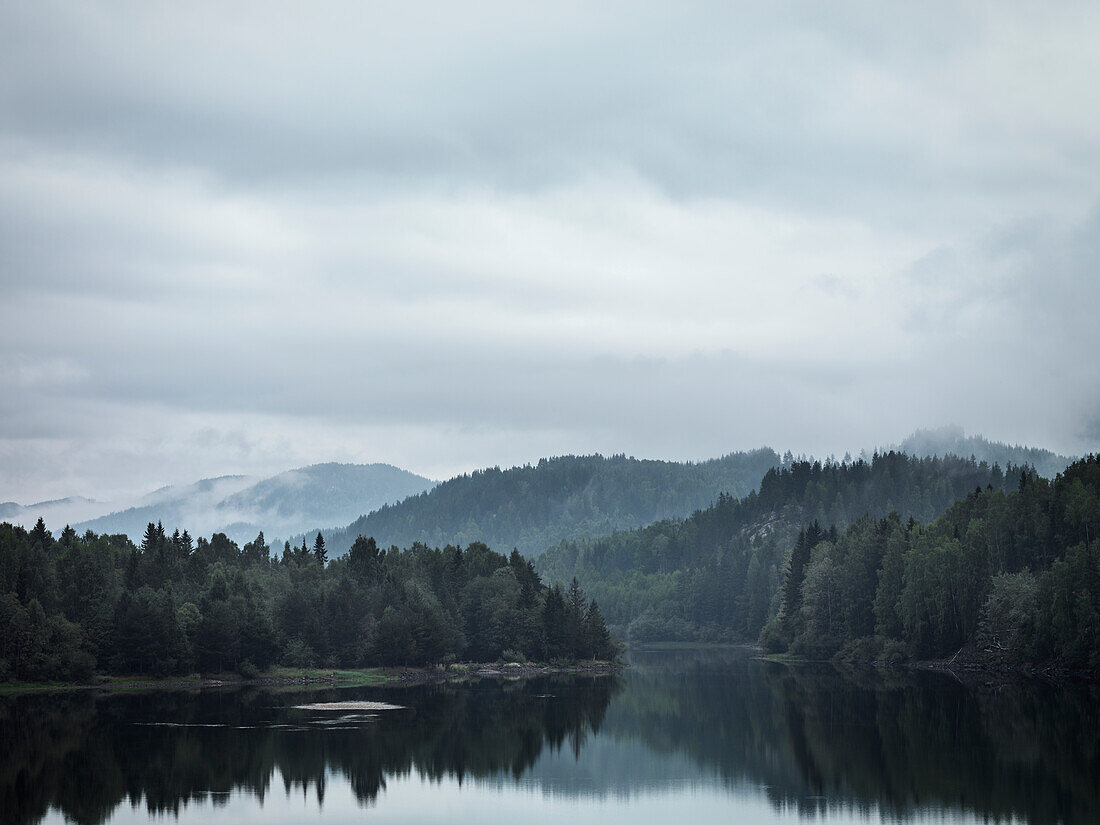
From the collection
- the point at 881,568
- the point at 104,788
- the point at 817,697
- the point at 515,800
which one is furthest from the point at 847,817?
the point at 881,568

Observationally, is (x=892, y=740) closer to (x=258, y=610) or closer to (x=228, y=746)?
(x=228, y=746)

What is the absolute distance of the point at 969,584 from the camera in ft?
477

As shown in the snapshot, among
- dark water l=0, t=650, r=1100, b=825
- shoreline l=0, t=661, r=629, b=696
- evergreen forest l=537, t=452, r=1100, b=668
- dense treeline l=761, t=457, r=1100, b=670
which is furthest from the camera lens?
shoreline l=0, t=661, r=629, b=696

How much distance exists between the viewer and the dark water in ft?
182

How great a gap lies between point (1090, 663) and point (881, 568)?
174 feet

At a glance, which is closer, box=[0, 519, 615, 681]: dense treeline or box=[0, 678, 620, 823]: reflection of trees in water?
box=[0, 678, 620, 823]: reflection of trees in water

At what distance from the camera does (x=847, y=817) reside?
173 feet

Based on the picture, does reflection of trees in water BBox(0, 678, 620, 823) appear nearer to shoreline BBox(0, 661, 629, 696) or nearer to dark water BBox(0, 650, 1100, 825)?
dark water BBox(0, 650, 1100, 825)

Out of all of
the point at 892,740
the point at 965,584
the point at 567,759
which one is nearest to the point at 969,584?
the point at 965,584

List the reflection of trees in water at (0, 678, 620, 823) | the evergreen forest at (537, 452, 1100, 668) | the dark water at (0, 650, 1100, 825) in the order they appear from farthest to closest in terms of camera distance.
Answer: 1. the evergreen forest at (537, 452, 1100, 668)
2. the reflection of trees in water at (0, 678, 620, 823)
3. the dark water at (0, 650, 1100, 825)

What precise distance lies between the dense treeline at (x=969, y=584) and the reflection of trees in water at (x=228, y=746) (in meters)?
53.4

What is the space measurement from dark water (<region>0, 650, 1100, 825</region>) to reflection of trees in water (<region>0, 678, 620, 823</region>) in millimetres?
240

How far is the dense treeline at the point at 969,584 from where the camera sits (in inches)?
4747

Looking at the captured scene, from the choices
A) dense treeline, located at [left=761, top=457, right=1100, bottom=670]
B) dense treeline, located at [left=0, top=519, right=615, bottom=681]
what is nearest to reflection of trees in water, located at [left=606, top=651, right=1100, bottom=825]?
dense treeline, located at [left=761, top=457, right=1100, bottom=670]
